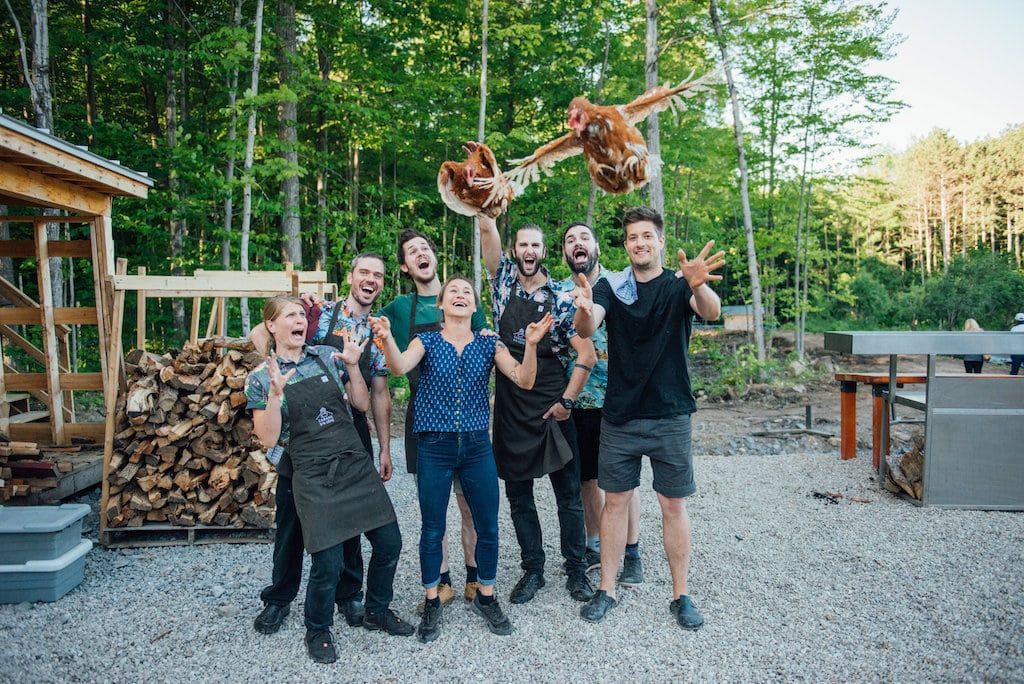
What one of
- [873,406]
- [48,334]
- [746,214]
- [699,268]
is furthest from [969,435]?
[746,214]

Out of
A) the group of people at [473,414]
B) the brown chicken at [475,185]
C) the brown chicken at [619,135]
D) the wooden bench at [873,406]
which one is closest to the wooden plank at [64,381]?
the group of people at [473,414]

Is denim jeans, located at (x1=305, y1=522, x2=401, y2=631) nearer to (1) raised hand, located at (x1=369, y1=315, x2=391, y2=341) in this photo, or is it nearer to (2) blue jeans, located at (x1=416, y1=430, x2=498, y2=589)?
(2) blue jeans, located at (x1=416, y1=430, x2=498, y2=589)

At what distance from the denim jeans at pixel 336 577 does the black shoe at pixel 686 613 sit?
150 cm

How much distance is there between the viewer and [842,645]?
291 cm

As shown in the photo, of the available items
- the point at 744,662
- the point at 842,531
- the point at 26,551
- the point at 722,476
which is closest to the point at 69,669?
the point at 26,551

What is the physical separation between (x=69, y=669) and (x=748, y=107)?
15479 mm

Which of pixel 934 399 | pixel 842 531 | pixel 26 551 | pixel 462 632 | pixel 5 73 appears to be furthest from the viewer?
pixel 5 73

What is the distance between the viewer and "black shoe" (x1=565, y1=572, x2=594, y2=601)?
3469 mm

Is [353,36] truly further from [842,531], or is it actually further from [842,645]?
[842,645]

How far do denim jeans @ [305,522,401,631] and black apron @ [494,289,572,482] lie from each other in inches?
27.9

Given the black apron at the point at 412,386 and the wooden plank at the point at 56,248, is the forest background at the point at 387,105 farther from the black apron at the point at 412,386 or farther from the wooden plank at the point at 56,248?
the black apron at the point at 412,386

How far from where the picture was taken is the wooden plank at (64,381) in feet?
16.6

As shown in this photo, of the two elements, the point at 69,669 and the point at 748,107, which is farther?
the point at 748,107

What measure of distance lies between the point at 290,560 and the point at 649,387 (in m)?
2.04
